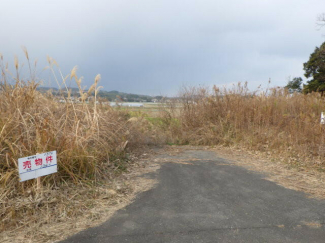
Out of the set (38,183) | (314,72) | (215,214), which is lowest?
(215,214)

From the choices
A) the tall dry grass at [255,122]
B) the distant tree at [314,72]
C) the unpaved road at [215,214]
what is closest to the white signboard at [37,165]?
the unpaved road at [215,214]

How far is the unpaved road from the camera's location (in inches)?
128

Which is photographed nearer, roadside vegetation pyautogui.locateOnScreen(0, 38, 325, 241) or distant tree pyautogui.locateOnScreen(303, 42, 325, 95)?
roadside vegetation pyautogui.locateOnScreen(0, 38, 325, 241)

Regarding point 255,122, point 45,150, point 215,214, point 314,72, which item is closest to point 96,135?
point 45,150

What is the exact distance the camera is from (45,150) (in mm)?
4492

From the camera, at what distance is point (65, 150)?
467cm

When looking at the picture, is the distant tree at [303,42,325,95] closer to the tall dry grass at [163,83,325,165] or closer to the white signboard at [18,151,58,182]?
the tall dry grass at [163,83,325,165]

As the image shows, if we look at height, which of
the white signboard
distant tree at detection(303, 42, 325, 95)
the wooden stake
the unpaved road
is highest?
distant tree at detection(303, 42, 325, 95)

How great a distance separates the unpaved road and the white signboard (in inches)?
47.7

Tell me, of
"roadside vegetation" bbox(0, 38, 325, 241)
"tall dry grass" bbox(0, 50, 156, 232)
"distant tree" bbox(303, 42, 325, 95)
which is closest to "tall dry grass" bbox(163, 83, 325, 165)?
"roadside vegetation" bbox(0, 38, 325, 241)

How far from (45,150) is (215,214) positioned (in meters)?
2.84

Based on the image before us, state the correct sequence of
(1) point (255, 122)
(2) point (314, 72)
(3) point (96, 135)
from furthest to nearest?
(2) point (314, 72) → (1) point (255, 122) → (3) point (96, 135)

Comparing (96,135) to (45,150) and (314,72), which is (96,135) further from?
(314,72)

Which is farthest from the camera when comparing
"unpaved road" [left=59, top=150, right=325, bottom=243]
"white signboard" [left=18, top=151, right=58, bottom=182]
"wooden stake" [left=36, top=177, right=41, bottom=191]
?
"wooden stake" [left=36, top=177, right=41, bottom=191]
